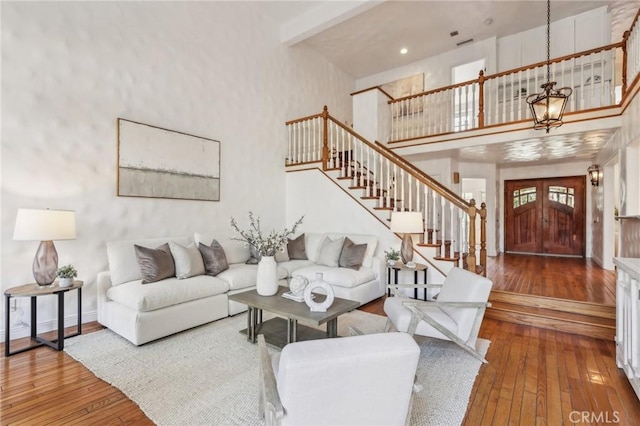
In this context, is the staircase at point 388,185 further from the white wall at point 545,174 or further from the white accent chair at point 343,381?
the white accent chair at point 343,381

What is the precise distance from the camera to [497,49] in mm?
6922

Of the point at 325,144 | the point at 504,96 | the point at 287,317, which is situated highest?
the point at 504,96

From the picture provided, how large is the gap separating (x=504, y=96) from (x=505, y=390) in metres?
4.85

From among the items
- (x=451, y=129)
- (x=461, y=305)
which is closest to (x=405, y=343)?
(x=461, y=305)

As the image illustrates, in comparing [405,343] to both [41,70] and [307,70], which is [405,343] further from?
[307,70]

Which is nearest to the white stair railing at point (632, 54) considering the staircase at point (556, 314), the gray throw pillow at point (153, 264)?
the staircase at point (556, 314)

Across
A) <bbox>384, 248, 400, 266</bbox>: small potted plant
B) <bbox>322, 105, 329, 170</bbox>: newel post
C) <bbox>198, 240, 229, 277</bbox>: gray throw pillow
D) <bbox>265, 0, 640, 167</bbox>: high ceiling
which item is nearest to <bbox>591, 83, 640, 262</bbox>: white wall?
<bbox>265, 0, 640, 167</bbox>: high ceiling

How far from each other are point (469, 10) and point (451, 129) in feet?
7.43

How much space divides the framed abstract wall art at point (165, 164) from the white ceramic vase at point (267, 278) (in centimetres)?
215

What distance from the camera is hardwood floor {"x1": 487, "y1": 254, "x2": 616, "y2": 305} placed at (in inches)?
149

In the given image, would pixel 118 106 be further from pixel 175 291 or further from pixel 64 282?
pixel 175 291

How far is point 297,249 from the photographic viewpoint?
5.17 meters

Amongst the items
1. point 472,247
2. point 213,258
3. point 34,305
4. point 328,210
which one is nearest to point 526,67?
point 472,247

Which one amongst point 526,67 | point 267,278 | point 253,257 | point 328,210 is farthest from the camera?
point 328,210
